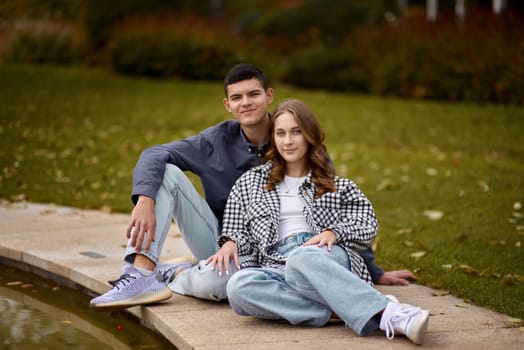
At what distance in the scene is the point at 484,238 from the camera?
18.6 feet

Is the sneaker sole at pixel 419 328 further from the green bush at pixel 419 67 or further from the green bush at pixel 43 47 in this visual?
the green bush at pixel 43 47

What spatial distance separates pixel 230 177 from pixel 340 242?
0.82 metres

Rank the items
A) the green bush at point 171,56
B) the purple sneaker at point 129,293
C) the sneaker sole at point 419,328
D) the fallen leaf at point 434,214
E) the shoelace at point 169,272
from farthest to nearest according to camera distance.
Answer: the green bush at point 171,56
the fallen leaf at point 434,214
the shoelace at point 169,272
the purple sneaker at point 129,293
the sneaker sole at point 419,328

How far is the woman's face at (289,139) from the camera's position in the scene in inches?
155

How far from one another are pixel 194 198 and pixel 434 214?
289cm

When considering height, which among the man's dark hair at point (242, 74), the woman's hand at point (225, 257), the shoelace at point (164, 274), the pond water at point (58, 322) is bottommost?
the pond water at point (58, 322)

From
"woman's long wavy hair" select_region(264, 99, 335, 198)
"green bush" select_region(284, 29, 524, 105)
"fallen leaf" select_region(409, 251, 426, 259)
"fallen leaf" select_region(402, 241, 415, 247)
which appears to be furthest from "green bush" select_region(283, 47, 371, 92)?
"woman's long wavy hair" select_region(264, 99, 335, 198)

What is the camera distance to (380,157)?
29.3 ft

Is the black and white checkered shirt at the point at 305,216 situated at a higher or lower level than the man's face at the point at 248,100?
lower

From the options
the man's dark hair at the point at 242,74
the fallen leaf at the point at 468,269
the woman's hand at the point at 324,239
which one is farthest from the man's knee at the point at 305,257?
the fallen leaf at the point at 468,269

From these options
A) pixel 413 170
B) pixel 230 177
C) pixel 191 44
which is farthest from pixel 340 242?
pixel 191 44

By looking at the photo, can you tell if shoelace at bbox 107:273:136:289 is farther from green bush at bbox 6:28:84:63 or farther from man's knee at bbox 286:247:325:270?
green bush at bbox 6:28:84:63

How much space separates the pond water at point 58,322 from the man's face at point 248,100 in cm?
118

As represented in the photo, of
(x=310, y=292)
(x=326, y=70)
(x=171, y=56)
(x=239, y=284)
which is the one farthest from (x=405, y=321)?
(x=171, y=56)
